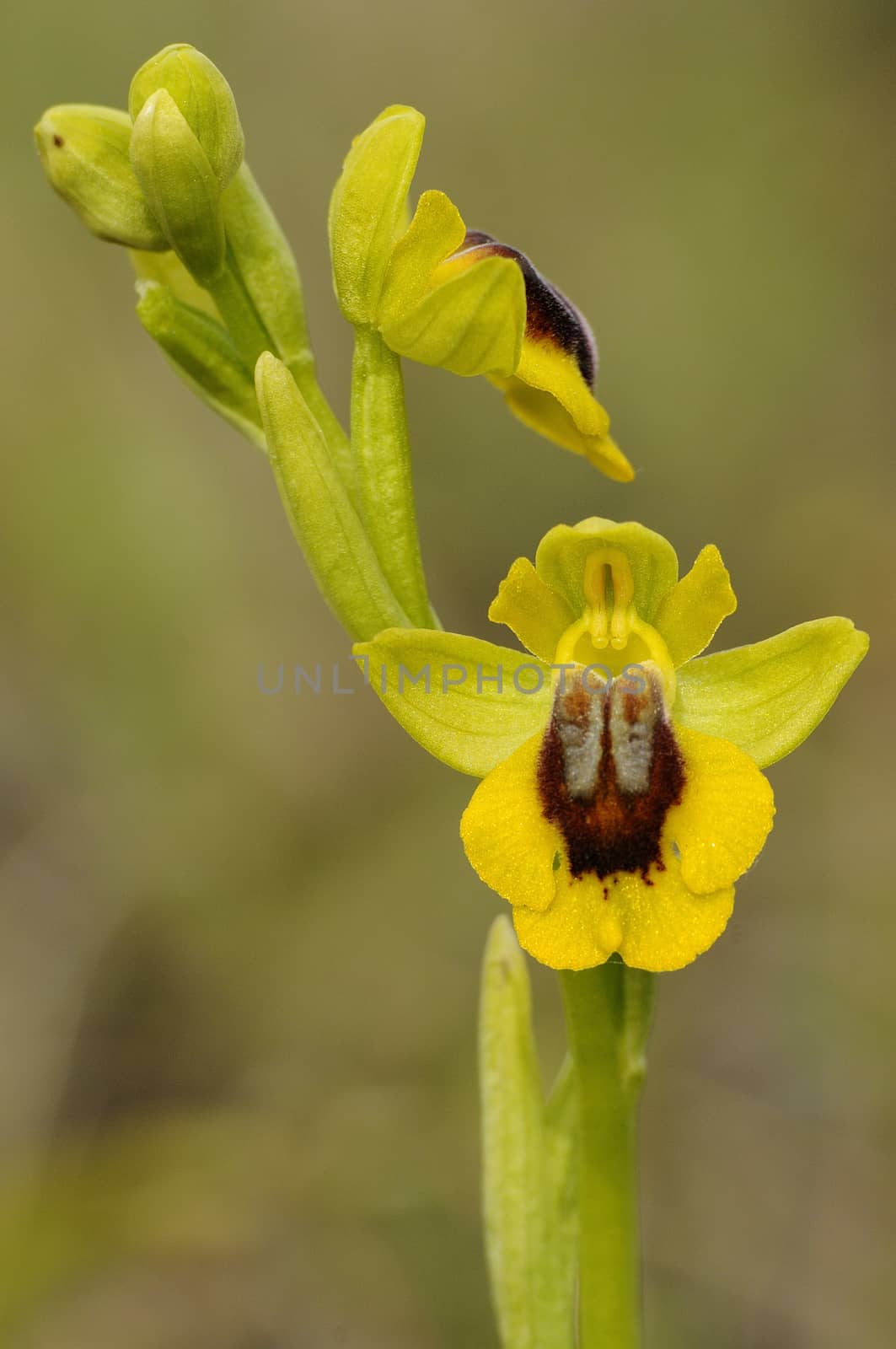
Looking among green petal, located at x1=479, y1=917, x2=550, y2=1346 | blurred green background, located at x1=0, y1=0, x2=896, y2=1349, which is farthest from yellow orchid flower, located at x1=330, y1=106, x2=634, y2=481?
blurred green background, located at x1=0, y1=0, x2=896, y2=1349

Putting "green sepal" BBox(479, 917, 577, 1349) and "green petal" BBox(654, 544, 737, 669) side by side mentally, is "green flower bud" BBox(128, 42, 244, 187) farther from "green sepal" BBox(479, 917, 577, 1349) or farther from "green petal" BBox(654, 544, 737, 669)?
"green sepal" BBox(479, 917, 577, 1349)

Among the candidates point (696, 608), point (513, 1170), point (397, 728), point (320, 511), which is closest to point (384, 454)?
point (320, 511)

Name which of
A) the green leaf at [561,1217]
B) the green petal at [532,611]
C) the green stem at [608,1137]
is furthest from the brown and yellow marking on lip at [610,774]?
the green leaf at [561,1217]

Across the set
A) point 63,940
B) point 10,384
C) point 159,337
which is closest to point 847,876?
point 63,940

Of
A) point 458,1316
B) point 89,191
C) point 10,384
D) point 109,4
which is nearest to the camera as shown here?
point 89,191

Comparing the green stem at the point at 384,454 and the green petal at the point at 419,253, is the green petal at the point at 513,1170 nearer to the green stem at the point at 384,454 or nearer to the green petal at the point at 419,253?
the green stem at the point at 384,454

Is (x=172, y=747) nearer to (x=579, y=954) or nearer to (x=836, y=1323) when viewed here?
(x=836, y=1323)
